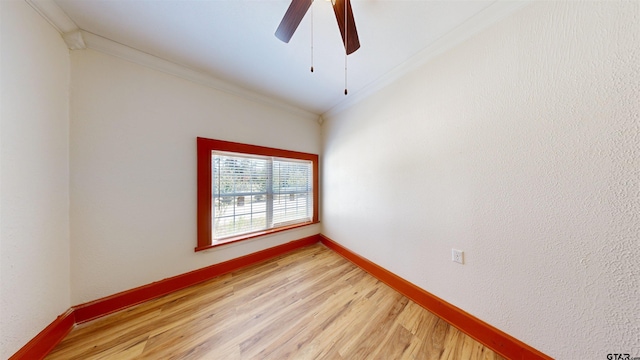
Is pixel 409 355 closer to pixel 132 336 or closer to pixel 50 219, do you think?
pixel 132 336

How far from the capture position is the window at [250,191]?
1.84 metres

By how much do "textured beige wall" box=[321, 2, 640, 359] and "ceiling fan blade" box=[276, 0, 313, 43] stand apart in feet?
3.80

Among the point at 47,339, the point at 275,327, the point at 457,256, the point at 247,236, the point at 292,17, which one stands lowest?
the point at 275,327

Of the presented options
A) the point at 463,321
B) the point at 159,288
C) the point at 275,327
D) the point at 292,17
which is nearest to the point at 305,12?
the point at 292,17

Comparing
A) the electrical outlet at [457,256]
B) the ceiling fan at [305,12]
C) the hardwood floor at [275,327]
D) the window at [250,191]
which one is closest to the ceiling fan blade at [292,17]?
the ceiling fan at [305,12]

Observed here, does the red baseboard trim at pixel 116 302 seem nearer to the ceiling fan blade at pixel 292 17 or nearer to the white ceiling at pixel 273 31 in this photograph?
the white ceiling at pixel 273 31

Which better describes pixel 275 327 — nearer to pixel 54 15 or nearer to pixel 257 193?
pixel 257 193

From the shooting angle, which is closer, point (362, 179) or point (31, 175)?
point (31, 175)

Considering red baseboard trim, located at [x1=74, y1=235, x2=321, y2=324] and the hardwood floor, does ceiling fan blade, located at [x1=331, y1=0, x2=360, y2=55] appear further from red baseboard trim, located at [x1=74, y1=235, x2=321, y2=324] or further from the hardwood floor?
red baseboard trim, located at [x1=74, y1=235, x2=321, y2=324]

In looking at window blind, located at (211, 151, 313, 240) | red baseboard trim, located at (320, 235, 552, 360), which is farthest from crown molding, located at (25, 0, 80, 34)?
red baseboard trim, located at (320, 235, 552, 360)

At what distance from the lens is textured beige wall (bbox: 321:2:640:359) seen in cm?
79

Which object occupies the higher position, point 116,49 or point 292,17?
point 116,49

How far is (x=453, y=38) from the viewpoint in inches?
51.6

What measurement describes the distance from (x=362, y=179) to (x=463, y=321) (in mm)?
1477
